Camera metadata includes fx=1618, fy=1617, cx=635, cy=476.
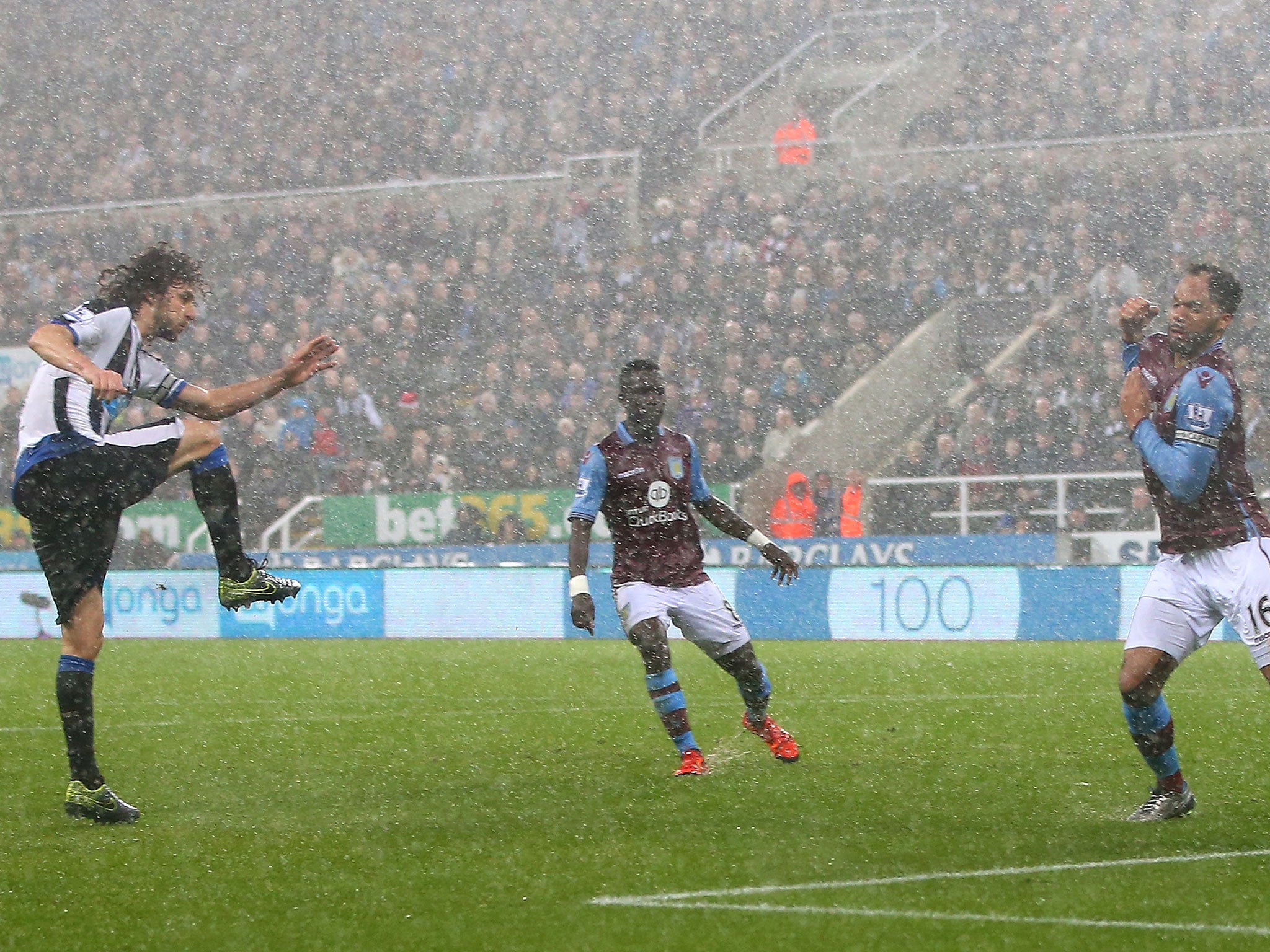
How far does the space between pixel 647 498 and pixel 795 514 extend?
37.7 ft

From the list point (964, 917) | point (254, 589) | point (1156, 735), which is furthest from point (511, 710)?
point (964, 917)

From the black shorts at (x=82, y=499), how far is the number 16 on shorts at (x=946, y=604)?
10.8 meters

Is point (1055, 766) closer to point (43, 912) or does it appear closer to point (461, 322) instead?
point (43, 912)

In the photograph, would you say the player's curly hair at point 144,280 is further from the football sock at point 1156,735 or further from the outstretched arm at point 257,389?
the football sock at point 1156,735

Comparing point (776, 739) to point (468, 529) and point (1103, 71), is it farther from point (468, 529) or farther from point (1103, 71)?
point (1103, 71)

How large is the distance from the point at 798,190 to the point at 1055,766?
1623 cm

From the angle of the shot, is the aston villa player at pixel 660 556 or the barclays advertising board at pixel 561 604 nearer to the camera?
the aston villa player at pixel 660 556

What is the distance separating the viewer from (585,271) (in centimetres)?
2292

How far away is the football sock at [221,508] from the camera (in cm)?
639

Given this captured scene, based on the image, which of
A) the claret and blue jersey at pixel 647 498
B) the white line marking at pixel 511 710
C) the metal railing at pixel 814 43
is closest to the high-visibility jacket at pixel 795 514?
the metal railing at pixel 814 43

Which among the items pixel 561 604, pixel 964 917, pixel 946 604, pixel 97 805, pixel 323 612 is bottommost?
pixel 323 612

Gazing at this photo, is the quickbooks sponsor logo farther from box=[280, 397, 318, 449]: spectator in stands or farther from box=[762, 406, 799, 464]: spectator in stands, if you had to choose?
box=[762, 406, 799, 464]: spectator in stands

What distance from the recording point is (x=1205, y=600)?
5.62 metres

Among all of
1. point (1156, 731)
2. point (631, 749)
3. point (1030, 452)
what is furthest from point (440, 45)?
point (1156, 731)
